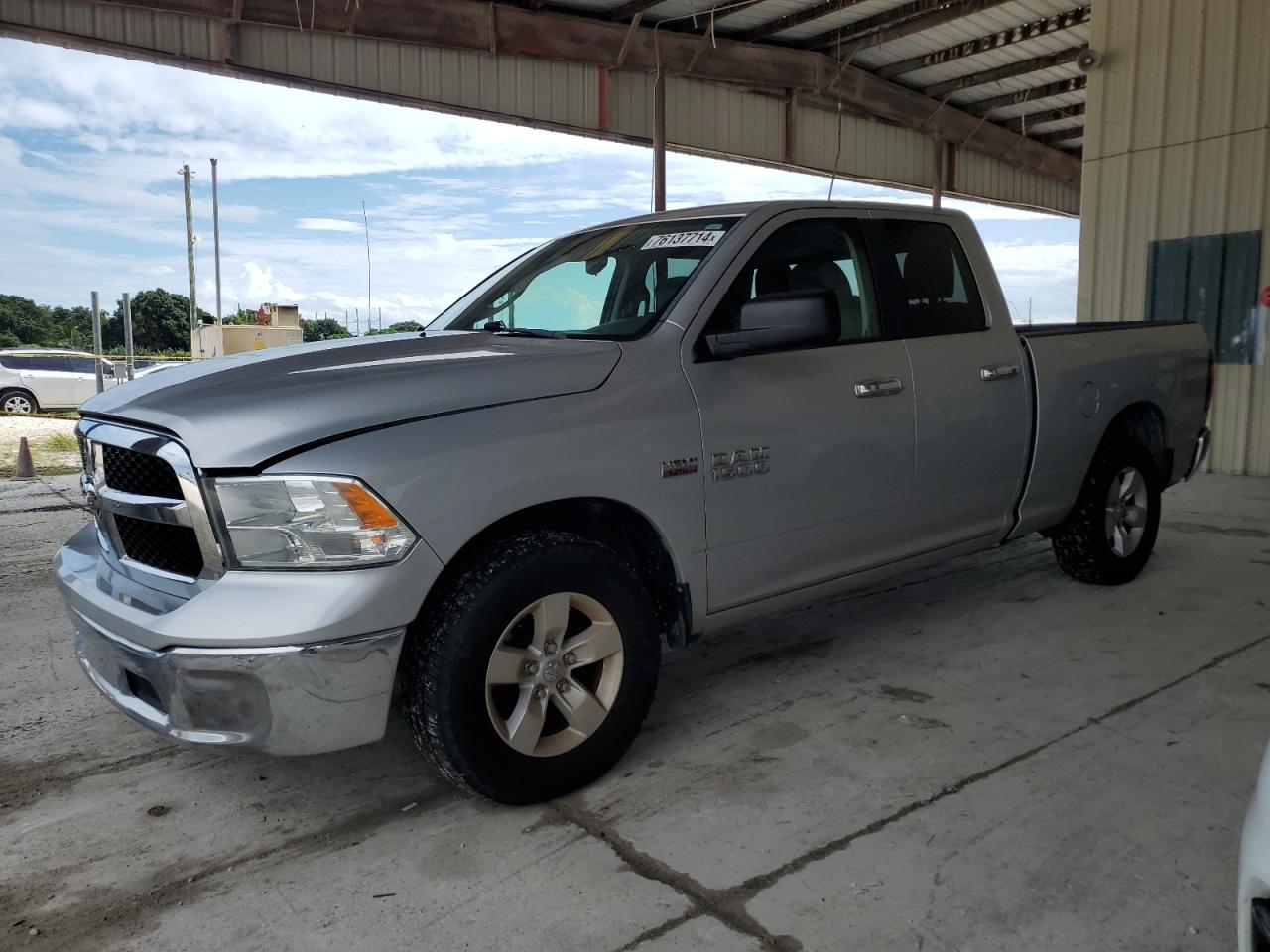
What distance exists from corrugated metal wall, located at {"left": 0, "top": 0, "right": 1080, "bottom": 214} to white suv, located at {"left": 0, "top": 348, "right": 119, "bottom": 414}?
33.5ft

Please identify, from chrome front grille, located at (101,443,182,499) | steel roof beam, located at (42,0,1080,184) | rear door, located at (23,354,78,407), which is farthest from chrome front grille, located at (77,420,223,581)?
rear door, located at (23,354,78,407)

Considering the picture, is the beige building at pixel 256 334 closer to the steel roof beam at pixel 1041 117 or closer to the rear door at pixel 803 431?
the steel roof beam at pixel 1041 117

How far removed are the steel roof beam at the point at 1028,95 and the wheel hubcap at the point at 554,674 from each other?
14.1 meters

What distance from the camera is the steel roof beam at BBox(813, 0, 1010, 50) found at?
433 inches

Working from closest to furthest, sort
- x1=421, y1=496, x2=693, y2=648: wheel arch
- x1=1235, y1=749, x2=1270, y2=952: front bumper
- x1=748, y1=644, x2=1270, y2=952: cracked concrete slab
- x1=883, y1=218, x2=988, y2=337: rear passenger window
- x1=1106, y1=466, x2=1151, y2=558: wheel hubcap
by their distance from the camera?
1. x1=1235, y1=749, x2=1270, y2=952: front bumper
2. x1=748, y1=644, x2=1270, y2=952: cracked concrete slab
3. x1=421, y1=496, x2=693, y2=648: wheel arch
4. x1=883, y1=218, x2=988, y2=337: rear passenger window
5. x1=1106, y1=466, x2=1151, y2=558: wheel hubcap

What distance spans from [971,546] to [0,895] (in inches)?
136

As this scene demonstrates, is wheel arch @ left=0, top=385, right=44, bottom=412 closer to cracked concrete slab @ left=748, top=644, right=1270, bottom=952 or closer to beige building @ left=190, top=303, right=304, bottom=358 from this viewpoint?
beige building @ left=190, top=303, right=304, bottom=358

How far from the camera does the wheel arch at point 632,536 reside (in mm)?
2736

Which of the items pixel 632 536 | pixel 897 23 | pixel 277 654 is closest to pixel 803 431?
pixel 632 536

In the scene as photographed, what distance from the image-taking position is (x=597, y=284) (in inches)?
140

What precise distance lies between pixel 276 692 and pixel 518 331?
1559 mm

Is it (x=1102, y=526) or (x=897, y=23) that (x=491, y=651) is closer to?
(x=1102, y=526)

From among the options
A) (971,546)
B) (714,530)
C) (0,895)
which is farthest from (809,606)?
(0,895)

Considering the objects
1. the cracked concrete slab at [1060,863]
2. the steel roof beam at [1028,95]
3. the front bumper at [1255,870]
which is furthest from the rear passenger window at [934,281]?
the steel roof beam at [1028,95]
